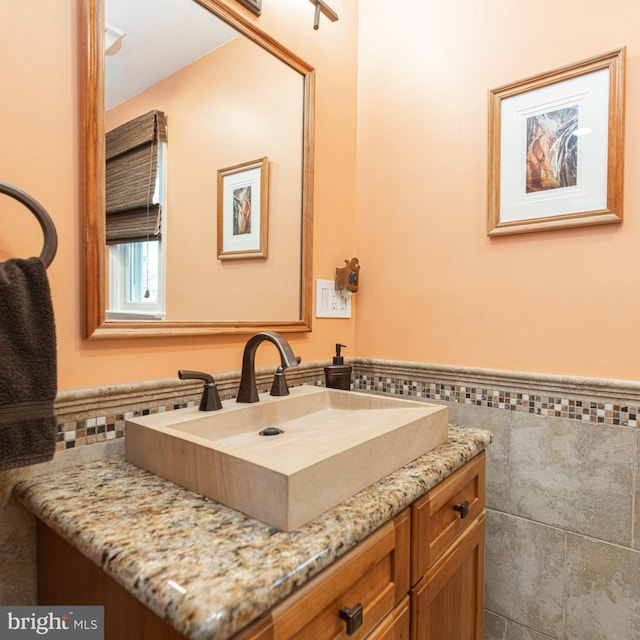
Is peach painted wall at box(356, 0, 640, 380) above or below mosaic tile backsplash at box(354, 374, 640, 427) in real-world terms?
above

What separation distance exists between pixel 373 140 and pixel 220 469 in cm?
135

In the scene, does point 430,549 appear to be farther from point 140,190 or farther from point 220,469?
point 140,190

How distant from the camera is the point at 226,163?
1170 millimetres

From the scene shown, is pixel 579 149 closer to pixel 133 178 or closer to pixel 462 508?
pixel 462 508

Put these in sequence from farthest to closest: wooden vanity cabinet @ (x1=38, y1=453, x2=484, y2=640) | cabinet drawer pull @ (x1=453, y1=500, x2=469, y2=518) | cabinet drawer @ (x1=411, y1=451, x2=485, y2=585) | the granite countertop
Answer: cabinet drawer pull @ (x1=453, y1=500, x2=469, y2=518) < cabinet drawer @ (x1=411, y1=451, x2=485, y2=585) < wooden vanity cabinet @ (x1=38, y1=453, x2=484, y2=640) < the granite countertop

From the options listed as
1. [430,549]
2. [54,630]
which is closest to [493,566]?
[430,549]

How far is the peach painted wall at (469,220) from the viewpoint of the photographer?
1.12 metres

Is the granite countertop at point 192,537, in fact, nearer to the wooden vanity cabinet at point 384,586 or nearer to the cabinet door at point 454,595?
the wooden vanity cabinet at point 384,586

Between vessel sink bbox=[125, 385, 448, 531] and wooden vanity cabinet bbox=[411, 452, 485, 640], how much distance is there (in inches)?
4.2

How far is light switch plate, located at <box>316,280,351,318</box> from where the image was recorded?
4.83 ft

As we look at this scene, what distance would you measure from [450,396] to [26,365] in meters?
1.18

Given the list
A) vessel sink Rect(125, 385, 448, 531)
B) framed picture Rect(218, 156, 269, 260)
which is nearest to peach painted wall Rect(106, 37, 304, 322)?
framed picture Rect(218, 156, 269, 260)

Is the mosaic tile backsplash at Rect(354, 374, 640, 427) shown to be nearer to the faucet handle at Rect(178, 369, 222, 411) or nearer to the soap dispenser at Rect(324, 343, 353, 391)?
the soap dispenser at Rect(324, 343, 353, 391)

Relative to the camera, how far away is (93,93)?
855 millimetres
